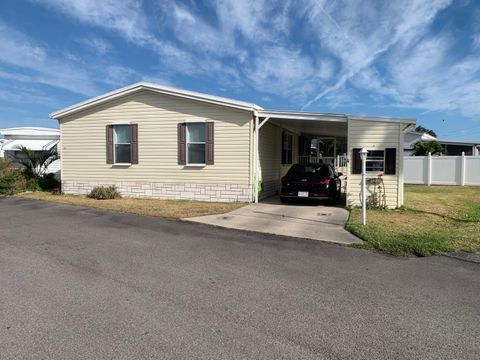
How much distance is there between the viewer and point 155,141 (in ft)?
42.1

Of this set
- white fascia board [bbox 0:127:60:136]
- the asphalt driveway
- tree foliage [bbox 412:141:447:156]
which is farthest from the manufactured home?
tree foliage [bbox 412:141:447:156]

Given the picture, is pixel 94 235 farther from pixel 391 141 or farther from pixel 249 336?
pixel 391 141

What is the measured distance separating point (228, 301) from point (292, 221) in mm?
4893

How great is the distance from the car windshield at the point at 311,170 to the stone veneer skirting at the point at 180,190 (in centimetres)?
166

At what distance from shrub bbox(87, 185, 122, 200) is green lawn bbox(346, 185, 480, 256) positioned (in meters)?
8.18

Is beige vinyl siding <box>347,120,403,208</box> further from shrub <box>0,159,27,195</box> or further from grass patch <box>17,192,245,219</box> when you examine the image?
shrub <box>0,159,27,195</box>

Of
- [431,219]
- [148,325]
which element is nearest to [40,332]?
[148,325]

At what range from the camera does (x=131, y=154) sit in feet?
43.4

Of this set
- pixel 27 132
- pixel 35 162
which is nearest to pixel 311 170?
pixel 35 162

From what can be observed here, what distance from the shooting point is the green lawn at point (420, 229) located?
615cm

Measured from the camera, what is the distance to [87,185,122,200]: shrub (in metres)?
12.8

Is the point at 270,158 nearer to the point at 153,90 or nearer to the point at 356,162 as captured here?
the point at 356,162

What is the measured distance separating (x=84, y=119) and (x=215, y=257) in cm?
1066

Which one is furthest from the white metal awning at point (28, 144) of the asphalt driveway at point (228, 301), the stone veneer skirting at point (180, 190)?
the asphalt driveway at point (228, 301)
